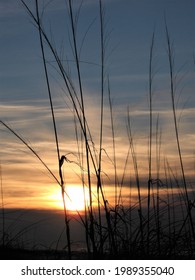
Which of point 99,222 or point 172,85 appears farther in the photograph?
point 172,85

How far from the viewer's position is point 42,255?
2975 mm

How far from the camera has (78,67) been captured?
2.31 meters
